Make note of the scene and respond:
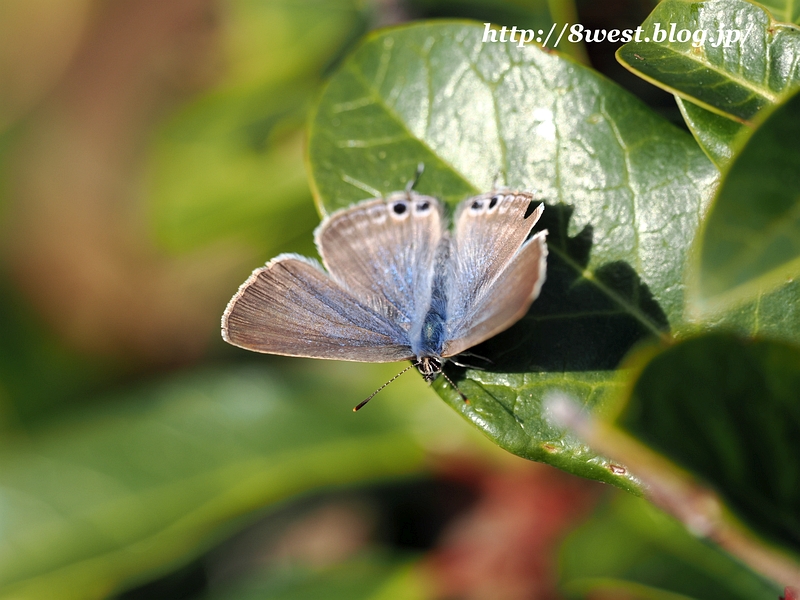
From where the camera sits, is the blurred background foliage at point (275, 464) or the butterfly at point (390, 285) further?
the blurred background foliage at point (275, 464)

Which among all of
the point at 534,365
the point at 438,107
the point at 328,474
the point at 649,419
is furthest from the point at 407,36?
the point at 328,474

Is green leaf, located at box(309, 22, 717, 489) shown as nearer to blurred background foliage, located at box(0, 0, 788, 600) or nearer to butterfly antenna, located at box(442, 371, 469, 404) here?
butterfly antenna, located at box(442, 371, 469, 404)

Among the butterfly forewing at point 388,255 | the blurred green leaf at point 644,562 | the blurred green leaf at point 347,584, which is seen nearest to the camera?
the butterfly forewing at point 388,255

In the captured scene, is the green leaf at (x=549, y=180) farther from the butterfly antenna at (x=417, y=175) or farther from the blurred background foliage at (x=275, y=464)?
the blurred background foliage at (x=275, y=464)

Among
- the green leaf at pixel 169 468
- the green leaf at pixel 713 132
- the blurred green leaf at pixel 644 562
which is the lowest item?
the blurred green leaf at pixel 644 562

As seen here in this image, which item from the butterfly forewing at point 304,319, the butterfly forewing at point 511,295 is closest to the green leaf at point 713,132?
the butterfly forewing at point 511,295

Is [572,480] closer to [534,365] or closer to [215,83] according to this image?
[534,365]

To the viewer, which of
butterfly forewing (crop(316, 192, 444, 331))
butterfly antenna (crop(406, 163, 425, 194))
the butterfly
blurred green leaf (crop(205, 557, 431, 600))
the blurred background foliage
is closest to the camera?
butterfly antenna (crop(406, 163, 425, 194))

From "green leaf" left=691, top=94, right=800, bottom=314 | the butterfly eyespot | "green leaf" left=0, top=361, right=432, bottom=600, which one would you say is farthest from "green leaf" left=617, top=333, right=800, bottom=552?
"green leaf" left=0, top=361, right=432, bottom=600
